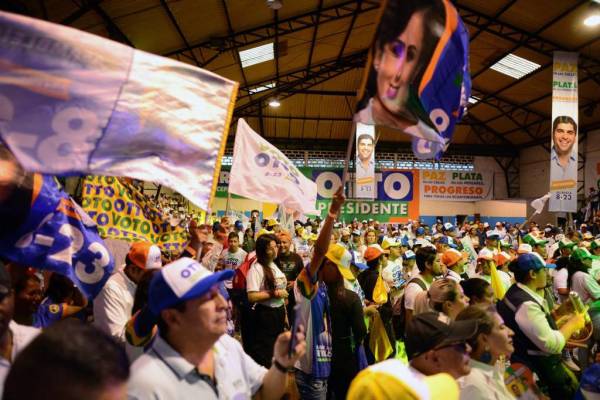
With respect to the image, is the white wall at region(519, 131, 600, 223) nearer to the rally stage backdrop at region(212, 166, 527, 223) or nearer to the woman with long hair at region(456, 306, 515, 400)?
the rally stage backdrop at region(212, 166, 527, 223)

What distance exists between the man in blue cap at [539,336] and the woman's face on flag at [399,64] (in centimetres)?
194

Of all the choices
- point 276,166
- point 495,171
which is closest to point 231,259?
point 276,166

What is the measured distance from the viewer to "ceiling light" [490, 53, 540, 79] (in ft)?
57.5

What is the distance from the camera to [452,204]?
91.7ft

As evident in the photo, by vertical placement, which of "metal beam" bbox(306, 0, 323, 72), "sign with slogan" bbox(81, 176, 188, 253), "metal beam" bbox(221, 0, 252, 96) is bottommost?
"sign with slogan" bbox(81, 176, 188, 253)

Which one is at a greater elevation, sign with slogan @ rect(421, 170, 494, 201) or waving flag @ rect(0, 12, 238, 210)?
sign with slogan @ rect(421, 170, 494, 201)

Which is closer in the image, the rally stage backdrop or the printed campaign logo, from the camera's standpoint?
the printed campaign logo

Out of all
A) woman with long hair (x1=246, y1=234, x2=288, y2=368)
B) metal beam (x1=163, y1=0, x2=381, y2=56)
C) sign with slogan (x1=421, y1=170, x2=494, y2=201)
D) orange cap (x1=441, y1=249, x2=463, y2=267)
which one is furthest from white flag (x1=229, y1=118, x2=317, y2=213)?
sign with slogan (x1=421, y1=170, x2=494, y2=201)

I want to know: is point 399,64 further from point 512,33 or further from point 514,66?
point 514,66

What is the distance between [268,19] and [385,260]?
9.48m

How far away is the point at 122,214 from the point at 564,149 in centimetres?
1245

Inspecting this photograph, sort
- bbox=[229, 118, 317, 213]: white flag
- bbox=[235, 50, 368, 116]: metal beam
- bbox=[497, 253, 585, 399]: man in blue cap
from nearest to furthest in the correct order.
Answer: bbox=[497, 253, 585, 399]: man in blue cap < bbox=[229, 118, 317, 213]: white flag < bbox=[235, 50, 368, 116]: metal beam

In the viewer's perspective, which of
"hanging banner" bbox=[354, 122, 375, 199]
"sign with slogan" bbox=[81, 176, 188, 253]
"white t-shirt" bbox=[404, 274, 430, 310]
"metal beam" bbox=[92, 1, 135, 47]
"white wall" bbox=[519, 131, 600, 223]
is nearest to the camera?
"sign with slogan" bbox=[81, 176, 188, 253]

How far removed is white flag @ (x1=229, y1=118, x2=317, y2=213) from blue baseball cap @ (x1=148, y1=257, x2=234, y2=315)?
2.55 meters
